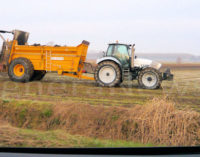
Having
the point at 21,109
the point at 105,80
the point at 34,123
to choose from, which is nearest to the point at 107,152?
the point at 34,123

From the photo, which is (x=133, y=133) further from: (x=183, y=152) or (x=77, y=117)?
(x=183, y=152)

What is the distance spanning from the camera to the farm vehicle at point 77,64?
10.4 meters

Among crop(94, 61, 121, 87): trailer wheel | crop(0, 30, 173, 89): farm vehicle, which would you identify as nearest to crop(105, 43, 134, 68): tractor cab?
crop(0, 30, 173, 89): farm vehicle

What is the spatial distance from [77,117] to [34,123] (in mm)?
1354

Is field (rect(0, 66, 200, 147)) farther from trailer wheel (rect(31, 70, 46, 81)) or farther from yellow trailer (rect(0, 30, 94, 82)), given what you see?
trailer wheel (rect(31, 70, 46, 81))

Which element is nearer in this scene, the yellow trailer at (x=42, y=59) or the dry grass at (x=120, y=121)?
the dry grass at (x=120, y=121)

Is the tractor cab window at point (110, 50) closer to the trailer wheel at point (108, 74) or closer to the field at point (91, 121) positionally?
the trailer wheel at point (108, 74)

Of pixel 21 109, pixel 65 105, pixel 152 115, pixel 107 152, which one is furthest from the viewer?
pixel 21 109

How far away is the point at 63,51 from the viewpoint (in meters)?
11.1

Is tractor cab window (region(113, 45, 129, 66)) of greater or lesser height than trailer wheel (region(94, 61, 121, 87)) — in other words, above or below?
above

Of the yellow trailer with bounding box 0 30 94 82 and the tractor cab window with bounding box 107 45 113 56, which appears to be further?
the yellow trailer with bounding box 0 30 94 82

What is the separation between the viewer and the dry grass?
459 cm

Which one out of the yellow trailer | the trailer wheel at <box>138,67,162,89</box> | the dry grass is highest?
the yellow trailer

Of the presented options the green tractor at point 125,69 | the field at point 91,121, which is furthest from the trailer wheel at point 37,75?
the field at point 91,121
